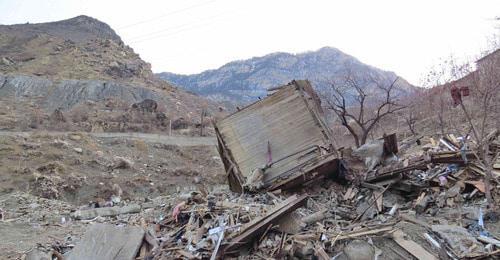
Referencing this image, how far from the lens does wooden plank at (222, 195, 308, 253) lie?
4.89m

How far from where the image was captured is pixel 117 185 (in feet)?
50.4

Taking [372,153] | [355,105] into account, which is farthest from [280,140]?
[355,105]

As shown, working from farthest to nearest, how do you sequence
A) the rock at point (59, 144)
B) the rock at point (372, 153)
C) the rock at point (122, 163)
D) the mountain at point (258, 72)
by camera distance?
the mountain at point (258, 72) < the rock at point (59, 144) < the rock at point (122, 163) < the rock at point (372, 153)

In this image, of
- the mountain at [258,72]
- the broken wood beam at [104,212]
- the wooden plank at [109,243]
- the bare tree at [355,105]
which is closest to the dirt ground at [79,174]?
the broken wood beam at [104,212]

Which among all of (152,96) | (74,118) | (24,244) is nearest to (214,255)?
(24,244)

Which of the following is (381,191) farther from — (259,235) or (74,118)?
(74,118)

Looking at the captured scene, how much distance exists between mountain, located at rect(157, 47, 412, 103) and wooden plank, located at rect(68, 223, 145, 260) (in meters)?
91.2

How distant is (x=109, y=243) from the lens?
205 inches

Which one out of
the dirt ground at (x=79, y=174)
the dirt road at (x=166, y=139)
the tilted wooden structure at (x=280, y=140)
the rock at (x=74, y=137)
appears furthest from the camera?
the dirt road at (x=166, y=139)

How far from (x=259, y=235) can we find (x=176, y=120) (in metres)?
27.4

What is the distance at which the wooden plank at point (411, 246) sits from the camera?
443cm

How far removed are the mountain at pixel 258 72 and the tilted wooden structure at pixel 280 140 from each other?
3491 inches

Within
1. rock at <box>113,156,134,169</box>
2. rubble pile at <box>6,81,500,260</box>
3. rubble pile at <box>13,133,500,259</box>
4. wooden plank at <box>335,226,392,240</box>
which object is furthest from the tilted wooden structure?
rock at <box>113,156,134,169</box>

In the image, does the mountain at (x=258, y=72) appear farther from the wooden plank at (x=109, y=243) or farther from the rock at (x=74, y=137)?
the wooden plank at (x=109, y=243)
